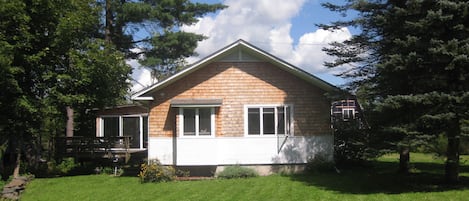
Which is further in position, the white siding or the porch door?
the porch door

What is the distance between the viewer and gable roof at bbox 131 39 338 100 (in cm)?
1712

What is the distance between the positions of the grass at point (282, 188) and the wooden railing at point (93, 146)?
10.0 ft

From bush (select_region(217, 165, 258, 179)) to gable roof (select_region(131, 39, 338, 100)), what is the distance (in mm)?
3906

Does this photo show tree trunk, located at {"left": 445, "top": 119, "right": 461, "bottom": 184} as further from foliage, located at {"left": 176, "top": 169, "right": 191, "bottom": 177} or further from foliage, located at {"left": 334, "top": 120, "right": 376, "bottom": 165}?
foliage, located at {"left": 176, "top": 169, "right": 191, "bottom": 177}

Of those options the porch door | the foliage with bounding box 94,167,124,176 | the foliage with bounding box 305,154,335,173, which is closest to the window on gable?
the foliage with bounding box 305,154,335,173

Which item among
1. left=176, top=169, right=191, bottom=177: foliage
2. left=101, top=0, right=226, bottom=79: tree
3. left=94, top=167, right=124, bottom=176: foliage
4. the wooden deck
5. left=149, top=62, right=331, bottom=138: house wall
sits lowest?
left=94, top=167, right=124, bottom=176: foliage

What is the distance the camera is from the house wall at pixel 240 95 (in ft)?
57.9

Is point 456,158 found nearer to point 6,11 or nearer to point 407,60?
point 407,60

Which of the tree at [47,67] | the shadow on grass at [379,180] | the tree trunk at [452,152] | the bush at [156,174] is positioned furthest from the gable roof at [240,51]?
the tree trunk at [452,152]

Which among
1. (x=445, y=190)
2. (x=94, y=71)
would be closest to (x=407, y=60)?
(x=445, y=190)

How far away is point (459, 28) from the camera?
11.7 metres

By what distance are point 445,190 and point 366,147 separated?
2.39 m

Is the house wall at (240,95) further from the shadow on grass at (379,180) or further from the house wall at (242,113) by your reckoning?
the shadow on grass at (379,180)

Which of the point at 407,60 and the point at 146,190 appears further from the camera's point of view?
the point at 146,190
